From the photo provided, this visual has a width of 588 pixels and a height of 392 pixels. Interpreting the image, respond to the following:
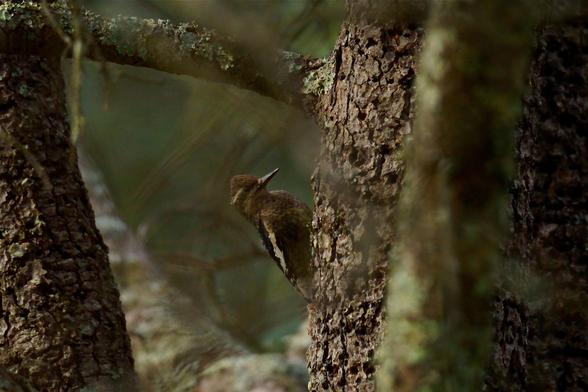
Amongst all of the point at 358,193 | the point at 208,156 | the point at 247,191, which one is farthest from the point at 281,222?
the point at 208,156

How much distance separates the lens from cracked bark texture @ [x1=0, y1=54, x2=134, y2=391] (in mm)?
2543

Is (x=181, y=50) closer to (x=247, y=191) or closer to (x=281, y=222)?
(x=281, y=222)

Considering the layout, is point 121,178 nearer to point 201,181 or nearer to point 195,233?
point 201,181

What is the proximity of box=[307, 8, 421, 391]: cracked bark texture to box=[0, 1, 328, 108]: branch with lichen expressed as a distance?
0.55ft

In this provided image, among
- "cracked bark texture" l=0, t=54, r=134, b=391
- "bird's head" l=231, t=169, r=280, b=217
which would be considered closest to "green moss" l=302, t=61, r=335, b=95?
"cracked bark texture" l=0, t=54, r=134, b=391

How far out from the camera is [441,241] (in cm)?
153

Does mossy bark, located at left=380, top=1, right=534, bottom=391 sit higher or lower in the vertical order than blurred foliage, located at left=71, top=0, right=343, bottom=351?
lower

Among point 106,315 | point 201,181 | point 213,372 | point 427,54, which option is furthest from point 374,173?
point 201,181

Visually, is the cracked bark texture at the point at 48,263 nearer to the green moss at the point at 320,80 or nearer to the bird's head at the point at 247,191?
the green moss at the point at 320,80

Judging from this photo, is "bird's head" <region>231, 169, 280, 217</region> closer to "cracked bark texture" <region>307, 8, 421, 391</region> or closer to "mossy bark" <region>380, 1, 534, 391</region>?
"cracked bark texture" <region>307, 8, 421, 391</region>

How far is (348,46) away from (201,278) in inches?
147

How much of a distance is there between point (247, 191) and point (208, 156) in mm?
3060

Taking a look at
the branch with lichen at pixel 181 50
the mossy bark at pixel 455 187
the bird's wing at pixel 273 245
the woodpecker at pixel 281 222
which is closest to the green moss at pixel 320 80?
the branch with lichen at pixel 181 50

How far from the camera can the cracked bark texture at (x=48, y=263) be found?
2543 mm
